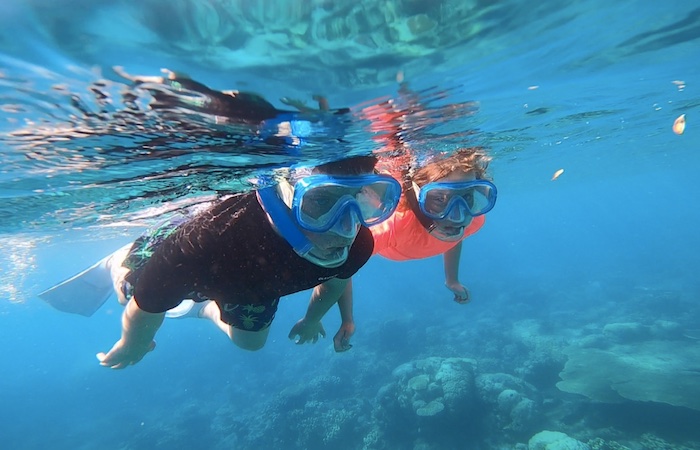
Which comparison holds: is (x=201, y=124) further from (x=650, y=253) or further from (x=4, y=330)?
(x=4, y=330)

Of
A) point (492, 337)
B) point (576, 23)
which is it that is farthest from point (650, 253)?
point (576, 23)

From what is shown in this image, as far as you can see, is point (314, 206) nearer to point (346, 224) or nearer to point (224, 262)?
point (346, 224)

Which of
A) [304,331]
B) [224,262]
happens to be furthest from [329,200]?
[304,331]

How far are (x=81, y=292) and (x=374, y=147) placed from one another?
750cm

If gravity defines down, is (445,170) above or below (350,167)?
below

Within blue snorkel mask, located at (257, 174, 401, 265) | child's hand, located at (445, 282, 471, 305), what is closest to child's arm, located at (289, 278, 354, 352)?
blue snorkel mask, located at (257, 174, 401, 265)

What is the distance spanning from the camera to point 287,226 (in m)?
4.57

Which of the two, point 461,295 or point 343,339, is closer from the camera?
point 343,339

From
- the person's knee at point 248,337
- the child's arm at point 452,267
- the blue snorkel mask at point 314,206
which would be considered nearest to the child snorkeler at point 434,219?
the child's arm at point 452,267

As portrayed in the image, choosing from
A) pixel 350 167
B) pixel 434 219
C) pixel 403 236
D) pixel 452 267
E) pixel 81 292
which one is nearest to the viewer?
pixel 350 167

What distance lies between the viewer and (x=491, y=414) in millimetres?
13125

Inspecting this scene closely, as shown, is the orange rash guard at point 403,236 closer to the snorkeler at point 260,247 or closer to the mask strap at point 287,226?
the snorkeler at point 260,247

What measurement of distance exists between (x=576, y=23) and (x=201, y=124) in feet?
17.0

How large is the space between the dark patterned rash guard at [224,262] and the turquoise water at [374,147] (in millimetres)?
1527
